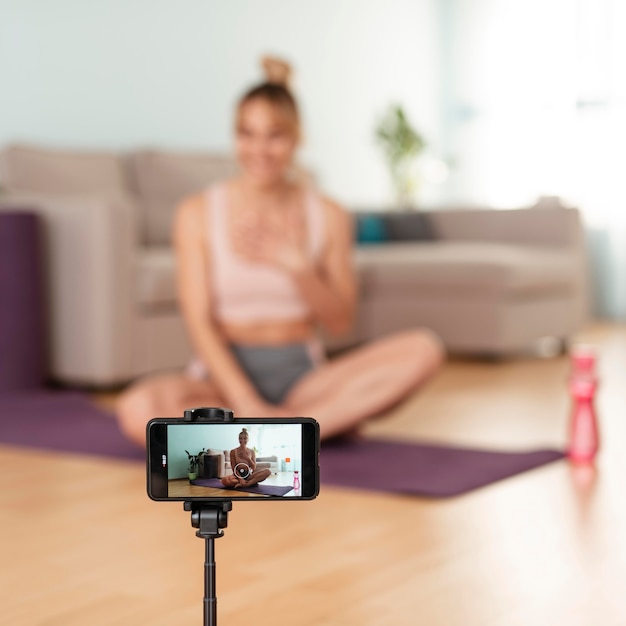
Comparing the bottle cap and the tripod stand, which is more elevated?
the tripod stand

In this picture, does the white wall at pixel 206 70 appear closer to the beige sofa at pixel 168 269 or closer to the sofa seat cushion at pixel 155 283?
the beige sofa at pixel 168 269

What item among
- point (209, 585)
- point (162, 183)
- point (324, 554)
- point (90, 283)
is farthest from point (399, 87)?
point (209, 585)

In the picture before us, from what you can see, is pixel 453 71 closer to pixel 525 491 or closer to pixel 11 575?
pixel 525 491

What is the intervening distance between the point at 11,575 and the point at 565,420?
1949mm

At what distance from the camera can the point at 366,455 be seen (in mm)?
2791

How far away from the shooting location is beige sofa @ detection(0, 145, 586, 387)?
391cm

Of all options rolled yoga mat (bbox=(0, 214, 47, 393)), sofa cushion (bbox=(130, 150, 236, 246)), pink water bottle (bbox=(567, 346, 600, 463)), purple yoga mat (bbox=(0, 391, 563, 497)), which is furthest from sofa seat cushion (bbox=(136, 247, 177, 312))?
pink water bottle (bbox=(567, 346, 600, 463))

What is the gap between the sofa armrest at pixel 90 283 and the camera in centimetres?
387

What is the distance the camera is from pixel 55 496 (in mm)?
2396

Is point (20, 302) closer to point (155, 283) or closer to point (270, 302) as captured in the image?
point (155, 283)

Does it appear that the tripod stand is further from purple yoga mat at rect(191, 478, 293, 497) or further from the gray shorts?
the gray shorts

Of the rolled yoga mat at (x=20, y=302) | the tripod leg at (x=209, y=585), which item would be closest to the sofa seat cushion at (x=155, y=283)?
the rolled yoga mat at (x=20, y=302)

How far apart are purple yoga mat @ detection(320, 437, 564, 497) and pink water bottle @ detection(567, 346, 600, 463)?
0.21 ft

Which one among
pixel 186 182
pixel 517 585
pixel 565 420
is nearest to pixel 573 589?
pixel 517 585
